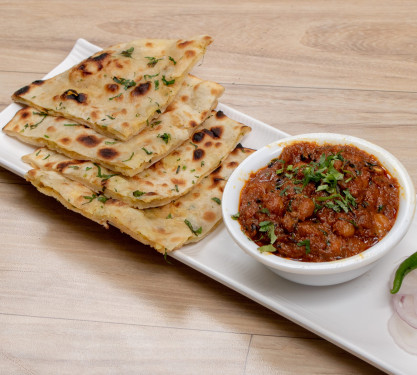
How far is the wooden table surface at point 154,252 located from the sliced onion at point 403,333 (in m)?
0.22

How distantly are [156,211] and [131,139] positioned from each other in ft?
1.84

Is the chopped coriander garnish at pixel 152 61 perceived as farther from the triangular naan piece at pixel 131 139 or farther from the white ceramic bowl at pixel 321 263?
the white ceramic bowl at pixel 321 263

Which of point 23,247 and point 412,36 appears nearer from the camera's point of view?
point 23,247

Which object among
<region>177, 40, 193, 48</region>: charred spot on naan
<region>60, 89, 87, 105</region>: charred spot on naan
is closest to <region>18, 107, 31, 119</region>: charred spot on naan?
<region>60, 89, 87, 105</region>: charred spot on naan

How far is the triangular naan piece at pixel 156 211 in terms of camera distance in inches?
137

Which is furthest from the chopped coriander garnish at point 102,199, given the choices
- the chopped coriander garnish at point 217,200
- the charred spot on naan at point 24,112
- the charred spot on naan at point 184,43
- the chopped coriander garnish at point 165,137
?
the charred spot on naan at point 184,43

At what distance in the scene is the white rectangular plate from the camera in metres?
3.03

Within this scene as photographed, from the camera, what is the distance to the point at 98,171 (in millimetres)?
3834

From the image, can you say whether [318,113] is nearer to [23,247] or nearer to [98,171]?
[98,171]

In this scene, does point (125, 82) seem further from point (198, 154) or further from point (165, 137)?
point (198, 154)

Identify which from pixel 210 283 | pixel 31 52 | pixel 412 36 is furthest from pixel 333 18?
pixel 210 283

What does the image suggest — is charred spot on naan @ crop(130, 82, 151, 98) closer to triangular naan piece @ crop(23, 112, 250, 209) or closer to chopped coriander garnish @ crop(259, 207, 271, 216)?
triangular naan piece @ crop(23, 112, 250, 209)

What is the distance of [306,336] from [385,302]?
46 centimetres

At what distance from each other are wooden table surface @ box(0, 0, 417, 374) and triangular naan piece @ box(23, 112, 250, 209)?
0.29 meters
